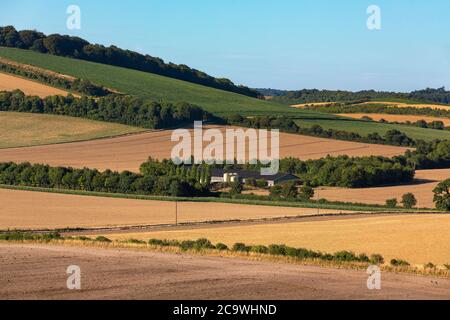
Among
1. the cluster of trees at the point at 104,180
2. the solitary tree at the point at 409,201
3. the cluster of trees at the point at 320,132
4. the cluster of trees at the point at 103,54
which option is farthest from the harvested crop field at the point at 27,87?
the solitary tree at the point at 409,201

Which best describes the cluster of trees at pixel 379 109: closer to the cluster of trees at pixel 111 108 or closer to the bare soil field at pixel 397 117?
the bare soil field at pixel 397 117

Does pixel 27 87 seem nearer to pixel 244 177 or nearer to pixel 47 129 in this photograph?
pixel 47 129

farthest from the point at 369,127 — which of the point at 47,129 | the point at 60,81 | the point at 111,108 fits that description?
the point at 47,129

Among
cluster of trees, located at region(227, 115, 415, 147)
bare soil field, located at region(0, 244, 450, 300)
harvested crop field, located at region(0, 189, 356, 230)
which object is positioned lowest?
harvested crop field, located at region(0, 189, 356, 230)

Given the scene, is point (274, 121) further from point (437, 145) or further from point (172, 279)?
point (172, 279)

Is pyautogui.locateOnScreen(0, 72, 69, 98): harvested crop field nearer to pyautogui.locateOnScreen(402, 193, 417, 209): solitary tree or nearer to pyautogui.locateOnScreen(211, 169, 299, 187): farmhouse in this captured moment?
pyautogui.locateOnScreen(211, 169, 299, 187): farmhouse

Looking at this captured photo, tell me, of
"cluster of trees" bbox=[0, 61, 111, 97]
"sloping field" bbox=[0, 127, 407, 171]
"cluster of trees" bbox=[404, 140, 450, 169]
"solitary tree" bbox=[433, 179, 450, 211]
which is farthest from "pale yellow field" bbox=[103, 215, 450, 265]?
"cluster of trees" bbox=[0, 61, 111, 97]

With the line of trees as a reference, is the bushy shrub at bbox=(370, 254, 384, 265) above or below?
below
